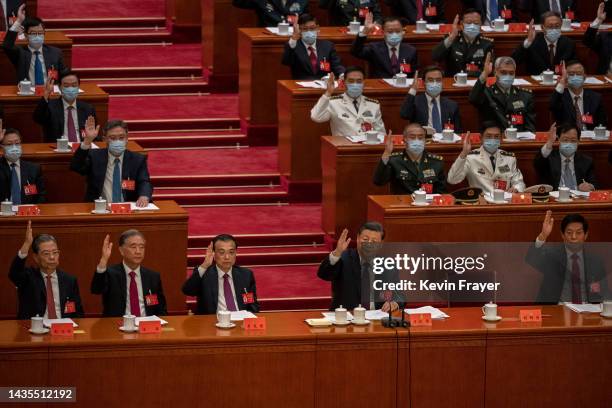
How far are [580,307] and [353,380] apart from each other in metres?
1.44

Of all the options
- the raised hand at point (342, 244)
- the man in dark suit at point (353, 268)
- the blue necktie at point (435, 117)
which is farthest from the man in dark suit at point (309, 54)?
the raised hand at point (342, 244)

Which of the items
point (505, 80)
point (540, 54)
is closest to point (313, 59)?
point (505, 80)

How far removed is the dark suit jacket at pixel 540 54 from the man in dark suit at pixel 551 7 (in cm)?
74

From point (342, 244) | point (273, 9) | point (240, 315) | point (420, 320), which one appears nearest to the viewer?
point (420, 320)

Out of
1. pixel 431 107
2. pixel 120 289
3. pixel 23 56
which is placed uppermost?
pixel 23 56

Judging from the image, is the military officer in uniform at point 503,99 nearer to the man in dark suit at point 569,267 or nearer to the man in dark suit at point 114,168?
the man in dark suit at point 569,267

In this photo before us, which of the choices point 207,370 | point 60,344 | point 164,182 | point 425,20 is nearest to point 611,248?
point 207,370

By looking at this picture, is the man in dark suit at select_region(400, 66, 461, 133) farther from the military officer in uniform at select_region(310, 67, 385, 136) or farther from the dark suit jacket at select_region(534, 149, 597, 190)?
the dark suit jacket at select_region(534, 149, 597, 190)

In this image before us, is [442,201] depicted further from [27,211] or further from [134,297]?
[27,211]

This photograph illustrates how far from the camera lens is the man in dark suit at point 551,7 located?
12805 millimetres

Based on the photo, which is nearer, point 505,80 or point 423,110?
point 423,110

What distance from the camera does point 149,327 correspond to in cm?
764

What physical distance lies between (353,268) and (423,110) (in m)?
2.57

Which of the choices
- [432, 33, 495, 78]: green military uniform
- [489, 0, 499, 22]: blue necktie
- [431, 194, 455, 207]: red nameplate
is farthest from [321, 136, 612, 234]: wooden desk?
[489, 0, 499, 22]: blue necktie
